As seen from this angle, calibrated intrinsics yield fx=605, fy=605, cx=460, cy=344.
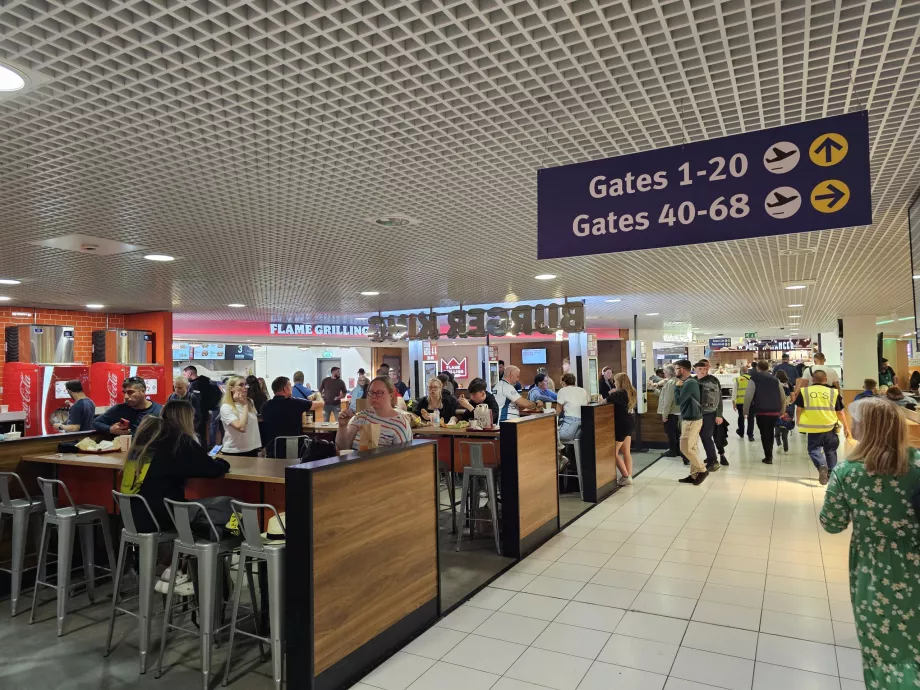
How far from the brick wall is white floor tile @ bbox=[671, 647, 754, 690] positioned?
1010 centimetres

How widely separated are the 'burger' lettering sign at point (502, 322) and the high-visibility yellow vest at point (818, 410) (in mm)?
3086

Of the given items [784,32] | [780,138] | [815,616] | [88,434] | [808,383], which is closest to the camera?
[784,32]

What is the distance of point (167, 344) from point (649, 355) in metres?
14.2

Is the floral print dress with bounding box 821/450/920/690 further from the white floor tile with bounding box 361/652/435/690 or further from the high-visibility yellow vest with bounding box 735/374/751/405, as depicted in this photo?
the high-visibility yellow vest with bounding box 735/374/751/405

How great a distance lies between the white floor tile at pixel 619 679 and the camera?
2.96m

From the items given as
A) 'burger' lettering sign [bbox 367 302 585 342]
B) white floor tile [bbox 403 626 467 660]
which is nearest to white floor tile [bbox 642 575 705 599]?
white floor tile [bbox 403 626 467 660]

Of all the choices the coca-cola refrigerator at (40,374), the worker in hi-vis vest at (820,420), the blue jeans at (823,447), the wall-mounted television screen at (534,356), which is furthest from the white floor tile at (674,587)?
the wall-mounted television screen at (534,356)

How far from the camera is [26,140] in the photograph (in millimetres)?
2979

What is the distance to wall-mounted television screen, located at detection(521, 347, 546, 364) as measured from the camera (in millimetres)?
18766

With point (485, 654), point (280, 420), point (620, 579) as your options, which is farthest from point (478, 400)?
point (485, 654)

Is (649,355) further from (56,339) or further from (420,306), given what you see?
(56,339)

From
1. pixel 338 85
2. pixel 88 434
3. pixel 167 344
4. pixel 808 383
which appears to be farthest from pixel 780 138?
pixel 167 344

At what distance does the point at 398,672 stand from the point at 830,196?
3.00 m

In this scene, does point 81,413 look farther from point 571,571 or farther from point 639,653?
point 639,653
